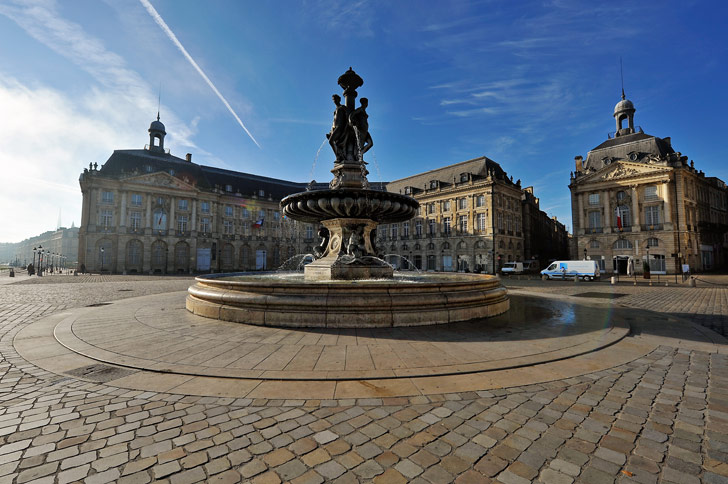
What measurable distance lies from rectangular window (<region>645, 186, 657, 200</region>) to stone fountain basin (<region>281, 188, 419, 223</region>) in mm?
41654

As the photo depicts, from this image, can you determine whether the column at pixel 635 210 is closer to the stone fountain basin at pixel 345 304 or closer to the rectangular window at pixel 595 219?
the rectangular window at pixel 595 219

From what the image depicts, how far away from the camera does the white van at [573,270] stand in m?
27.3

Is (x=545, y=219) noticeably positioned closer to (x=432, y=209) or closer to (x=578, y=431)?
(x=432, y=209)

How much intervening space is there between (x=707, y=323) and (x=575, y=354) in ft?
19.8

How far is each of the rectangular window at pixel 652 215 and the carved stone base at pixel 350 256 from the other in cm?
4200

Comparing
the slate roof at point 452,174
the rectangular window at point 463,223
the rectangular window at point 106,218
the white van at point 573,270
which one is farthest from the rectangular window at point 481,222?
the rectangular window at point 106,218

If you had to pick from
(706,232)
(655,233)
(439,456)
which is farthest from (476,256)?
A: (439,456)

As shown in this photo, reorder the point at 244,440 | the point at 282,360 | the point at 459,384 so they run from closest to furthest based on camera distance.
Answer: the point at 244,440, the point at 459,384, the point at 282,360

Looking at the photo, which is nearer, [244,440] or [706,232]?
[244,440]

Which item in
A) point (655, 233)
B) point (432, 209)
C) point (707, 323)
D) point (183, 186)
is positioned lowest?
point (707, 323)

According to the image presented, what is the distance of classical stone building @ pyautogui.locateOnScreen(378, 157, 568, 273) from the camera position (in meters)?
42.3

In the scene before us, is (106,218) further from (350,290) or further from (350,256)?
(350,290)

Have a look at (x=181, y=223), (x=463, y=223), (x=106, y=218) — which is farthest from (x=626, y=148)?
(x=106, y=218)

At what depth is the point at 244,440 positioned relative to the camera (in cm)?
250
